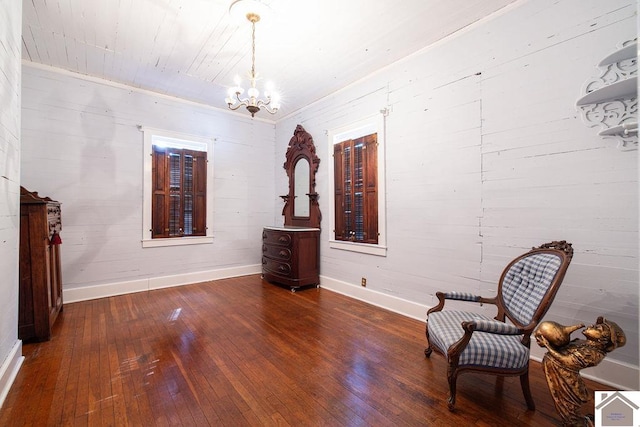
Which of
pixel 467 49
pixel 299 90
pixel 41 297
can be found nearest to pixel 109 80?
pixel 299 90

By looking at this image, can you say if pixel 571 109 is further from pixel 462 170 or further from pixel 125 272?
pixel 125 272

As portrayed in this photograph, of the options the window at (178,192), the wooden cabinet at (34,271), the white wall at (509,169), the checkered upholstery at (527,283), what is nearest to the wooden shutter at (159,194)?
the window at (178,192)

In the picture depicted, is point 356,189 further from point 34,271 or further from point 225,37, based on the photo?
point 34,271

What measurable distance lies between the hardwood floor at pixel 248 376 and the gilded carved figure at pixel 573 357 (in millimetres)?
340

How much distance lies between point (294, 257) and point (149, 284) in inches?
88.4

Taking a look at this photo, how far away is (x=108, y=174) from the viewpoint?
157 inches

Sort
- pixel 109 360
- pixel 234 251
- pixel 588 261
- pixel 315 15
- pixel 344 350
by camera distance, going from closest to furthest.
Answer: pixel 588 261
pixel 109 360
pixel 344 350
pixel 315 15
pixel 234 251

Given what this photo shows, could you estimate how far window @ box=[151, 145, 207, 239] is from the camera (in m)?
4.38

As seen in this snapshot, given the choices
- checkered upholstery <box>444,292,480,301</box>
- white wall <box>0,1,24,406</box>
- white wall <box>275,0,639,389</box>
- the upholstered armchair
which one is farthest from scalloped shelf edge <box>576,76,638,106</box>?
white wall <box>0,1,24,406</box>

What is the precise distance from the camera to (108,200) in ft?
13.1

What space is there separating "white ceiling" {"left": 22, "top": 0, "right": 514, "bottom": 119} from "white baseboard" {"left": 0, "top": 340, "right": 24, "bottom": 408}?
294 centimetres

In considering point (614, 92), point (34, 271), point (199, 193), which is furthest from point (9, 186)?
point (614, 92)

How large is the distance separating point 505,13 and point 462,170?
4.67ft

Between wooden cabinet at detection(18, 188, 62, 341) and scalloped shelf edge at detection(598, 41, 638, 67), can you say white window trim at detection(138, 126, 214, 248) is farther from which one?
scalloped shelf edge at detection(598, 41, 638, 67)
